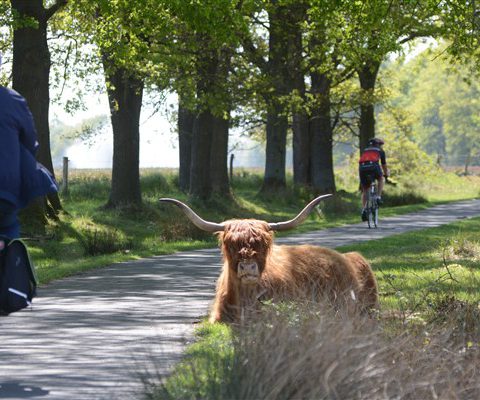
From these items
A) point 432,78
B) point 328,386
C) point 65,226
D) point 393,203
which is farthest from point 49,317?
point 432,78

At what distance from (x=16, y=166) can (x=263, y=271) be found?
3.66 meters

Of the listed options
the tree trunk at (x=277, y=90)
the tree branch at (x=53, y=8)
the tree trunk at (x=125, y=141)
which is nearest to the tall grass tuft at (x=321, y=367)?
the tree branch at (x=53, y=8)

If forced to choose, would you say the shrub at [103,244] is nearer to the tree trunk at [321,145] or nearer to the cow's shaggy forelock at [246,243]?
the cow's shaggy forelock at [246,243]

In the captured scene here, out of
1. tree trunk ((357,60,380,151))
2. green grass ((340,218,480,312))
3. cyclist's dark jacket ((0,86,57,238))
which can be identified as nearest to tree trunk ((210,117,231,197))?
tree trunk ((357,60,380,151))

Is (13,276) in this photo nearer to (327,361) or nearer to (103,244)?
(327,361)

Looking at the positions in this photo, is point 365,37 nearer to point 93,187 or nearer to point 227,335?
point 93,187

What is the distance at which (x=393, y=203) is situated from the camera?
1774 inches

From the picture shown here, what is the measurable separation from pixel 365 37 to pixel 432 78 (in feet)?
480

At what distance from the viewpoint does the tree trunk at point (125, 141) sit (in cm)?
3247

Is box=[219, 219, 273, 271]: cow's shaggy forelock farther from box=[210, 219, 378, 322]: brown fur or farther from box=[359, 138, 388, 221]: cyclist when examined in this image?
box=[359, 138, 388, 221]: cyclist

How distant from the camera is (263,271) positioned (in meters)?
11.3

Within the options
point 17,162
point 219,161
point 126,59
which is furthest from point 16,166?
point 219,161

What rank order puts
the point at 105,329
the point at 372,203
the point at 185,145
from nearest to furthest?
the point at 105,329 < the point at 372,203 < the point at 185,145

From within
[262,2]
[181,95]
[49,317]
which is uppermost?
[262,2]
